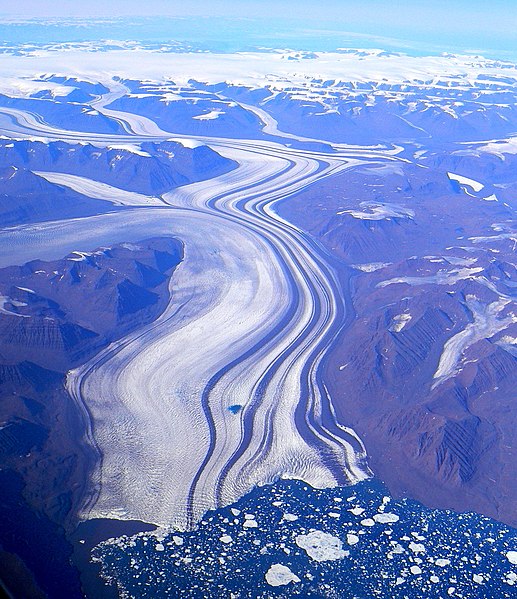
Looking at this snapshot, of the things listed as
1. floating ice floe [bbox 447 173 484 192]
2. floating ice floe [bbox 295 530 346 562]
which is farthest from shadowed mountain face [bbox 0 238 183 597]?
floating ice floe [bbox 447 173 484 192]

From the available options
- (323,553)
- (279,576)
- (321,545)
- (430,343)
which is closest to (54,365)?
(279,576)

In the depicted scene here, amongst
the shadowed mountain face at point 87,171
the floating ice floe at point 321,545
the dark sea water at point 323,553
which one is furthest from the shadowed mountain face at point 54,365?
the shadowed mountain face at point 87,171

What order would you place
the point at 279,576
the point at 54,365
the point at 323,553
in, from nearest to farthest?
the point at 279,576 < the point at 323,553 < the point at 54,365

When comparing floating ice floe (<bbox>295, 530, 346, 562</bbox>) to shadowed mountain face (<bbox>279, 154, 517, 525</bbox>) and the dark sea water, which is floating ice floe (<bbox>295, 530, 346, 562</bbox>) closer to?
the dark sea water

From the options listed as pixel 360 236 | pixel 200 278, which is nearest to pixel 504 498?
pixel 200 278

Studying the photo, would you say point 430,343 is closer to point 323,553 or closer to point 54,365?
point 323,553

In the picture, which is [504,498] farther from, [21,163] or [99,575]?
[21,163]

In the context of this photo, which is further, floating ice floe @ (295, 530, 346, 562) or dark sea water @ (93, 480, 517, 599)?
floating ice floe @ (295, 530, 346, 562)

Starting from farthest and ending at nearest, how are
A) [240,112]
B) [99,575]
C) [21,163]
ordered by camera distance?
[240,112], [21,163], [99,575]
